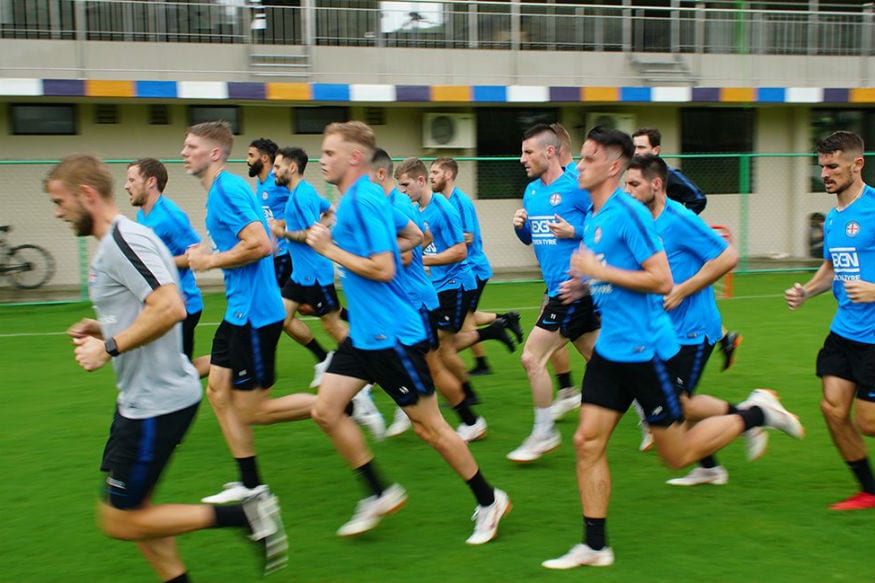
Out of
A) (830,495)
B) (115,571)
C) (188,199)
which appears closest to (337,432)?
(115,571)

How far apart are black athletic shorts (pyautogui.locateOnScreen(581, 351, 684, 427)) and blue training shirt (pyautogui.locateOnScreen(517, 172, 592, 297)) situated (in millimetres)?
2007

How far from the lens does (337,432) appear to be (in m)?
4.82

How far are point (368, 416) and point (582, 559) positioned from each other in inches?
104

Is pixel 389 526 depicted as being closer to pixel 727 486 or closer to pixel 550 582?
pixel 550 582

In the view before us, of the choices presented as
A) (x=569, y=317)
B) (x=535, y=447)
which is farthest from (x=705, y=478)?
(x=569, y=317)

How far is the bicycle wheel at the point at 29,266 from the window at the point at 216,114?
351 centimetres

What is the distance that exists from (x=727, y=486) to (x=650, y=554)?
125 centimetres

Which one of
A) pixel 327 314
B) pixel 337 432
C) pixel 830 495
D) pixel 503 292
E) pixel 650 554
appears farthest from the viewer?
pixel 503 292

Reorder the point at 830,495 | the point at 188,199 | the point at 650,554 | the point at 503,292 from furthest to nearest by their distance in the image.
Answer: the point at 188,199 < the point at 503,292 < the point at 830,495 < the point at 650,554

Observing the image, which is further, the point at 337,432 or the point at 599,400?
the point at 337,432

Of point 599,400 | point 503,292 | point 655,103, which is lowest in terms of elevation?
point 503,292

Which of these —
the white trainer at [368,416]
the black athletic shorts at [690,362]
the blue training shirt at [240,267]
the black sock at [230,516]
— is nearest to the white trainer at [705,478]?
the black athletic shorts at [690,362]

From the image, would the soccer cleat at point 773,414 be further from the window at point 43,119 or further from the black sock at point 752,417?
the window at point 43,119

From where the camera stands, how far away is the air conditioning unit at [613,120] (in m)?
18.7
